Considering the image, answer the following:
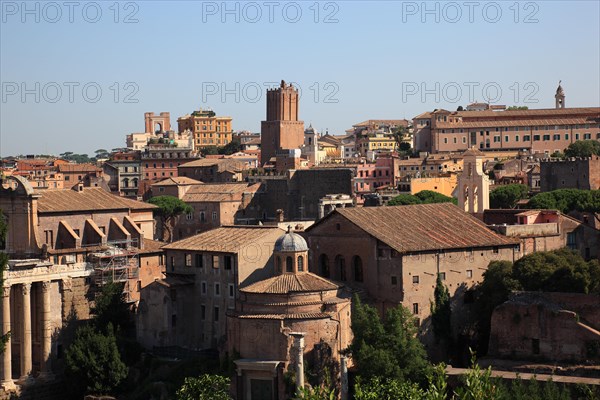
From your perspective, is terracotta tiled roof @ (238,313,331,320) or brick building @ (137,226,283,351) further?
brick building @ (137,226,283,351)

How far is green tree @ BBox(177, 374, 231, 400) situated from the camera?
1334 inches

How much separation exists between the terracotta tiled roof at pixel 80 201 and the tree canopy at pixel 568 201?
22.1 m

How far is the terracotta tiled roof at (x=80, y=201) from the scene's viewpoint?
50938 millimetres

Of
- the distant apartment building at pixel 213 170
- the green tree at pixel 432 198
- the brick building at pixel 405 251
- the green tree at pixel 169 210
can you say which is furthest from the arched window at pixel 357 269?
the distant apartment building at pixel 213 170

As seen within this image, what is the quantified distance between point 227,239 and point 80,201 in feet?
33.7

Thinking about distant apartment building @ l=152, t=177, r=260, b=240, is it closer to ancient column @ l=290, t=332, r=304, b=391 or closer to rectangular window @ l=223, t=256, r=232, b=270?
rectangular window @ l=223, t=256, r=232, b=270

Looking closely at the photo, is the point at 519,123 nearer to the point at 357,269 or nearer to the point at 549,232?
the point at 549,232

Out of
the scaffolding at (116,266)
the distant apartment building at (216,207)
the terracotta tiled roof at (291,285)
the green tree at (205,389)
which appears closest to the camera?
the green tree at (205,389)

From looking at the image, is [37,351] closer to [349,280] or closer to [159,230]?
[349,280]

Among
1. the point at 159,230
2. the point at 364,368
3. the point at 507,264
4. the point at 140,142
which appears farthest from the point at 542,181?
the point at 140,142

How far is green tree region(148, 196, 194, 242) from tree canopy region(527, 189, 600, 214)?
21998mm

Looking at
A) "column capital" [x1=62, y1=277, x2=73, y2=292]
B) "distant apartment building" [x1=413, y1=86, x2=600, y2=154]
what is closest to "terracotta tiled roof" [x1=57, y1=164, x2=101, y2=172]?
"distant apartment building" [x1=413, y1=86, x2=600, y2=154]

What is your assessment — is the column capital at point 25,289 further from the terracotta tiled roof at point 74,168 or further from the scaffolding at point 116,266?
the terracotta tiled roof at point 74,168

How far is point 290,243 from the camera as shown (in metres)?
41.6
